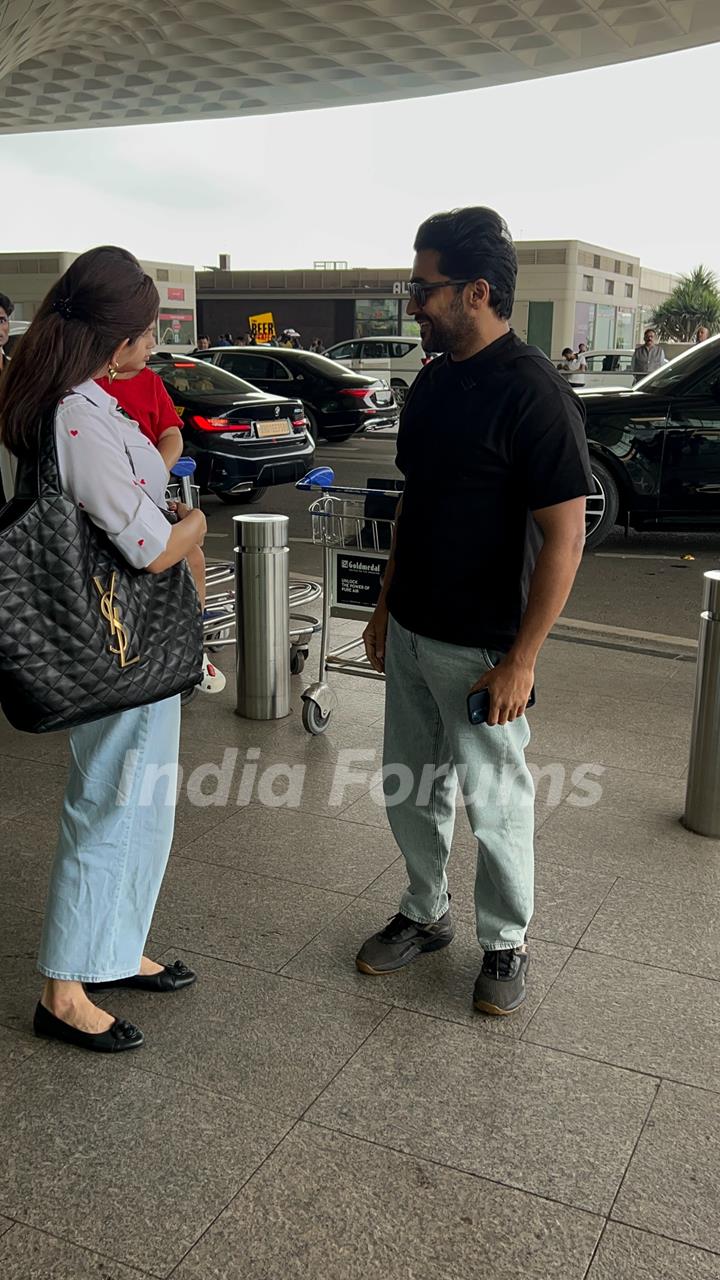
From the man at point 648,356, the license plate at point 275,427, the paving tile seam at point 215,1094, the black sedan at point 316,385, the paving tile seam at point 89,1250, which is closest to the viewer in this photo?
the paving tile seam at point 89,1250

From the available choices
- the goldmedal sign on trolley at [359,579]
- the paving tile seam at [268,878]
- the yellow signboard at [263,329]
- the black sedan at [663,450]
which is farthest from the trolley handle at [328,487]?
the yellow signboard at [263,329]

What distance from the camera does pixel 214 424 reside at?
1232cm

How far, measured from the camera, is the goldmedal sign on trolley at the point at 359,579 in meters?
5.18

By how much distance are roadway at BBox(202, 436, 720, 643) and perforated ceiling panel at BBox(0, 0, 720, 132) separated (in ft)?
49.6

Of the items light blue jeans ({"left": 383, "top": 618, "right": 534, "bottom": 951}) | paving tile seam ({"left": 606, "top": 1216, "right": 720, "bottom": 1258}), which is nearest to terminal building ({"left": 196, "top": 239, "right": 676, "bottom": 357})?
light blue jeans ({"left": 383, "top": 618, "right": 534, "bottom": 951})

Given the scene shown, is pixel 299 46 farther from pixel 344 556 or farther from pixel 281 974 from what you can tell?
pixel 281 974

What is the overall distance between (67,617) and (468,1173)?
1.52m

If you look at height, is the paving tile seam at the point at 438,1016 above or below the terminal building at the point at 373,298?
below

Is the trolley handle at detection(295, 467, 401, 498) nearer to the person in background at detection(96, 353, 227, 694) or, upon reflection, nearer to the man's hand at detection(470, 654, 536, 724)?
the person in background at detection(96, 353, 227, 694)

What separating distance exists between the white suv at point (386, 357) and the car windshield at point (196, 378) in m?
12.9

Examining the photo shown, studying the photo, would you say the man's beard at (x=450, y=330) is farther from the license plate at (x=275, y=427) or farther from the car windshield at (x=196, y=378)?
the car windshield at (x=196, y=378)

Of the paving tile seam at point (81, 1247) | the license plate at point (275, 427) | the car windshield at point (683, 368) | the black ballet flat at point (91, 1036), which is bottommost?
the paving tile seam at point (81, 1247)

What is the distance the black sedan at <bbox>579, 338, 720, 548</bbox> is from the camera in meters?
9.98

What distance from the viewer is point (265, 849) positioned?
418 cm
